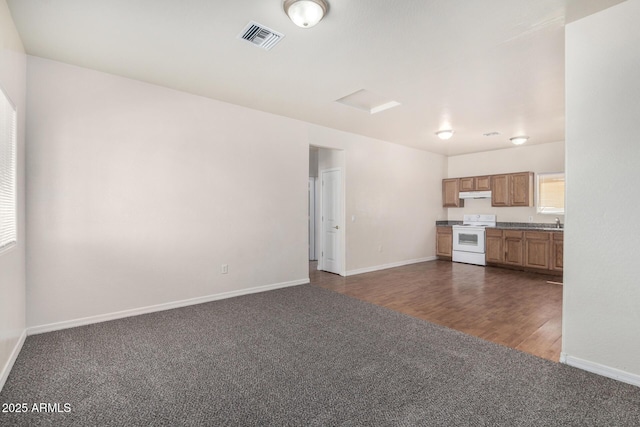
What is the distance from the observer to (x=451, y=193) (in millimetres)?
7758

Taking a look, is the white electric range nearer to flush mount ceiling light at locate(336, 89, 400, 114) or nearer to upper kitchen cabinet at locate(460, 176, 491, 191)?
upper kitchen cabinet at locate(460, 176, 491, 191)

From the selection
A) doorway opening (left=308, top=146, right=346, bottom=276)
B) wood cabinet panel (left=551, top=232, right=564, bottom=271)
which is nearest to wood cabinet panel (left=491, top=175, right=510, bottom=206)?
wood cabinet panel (left=551, top=232, right=564, bottom=271)

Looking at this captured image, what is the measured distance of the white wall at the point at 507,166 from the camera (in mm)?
6410

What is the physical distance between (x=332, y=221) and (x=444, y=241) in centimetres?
326

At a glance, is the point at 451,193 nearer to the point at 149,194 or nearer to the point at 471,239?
the point at 471,239

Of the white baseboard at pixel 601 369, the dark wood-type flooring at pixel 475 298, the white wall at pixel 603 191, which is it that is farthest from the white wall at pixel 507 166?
the white baseboard at pixel 601 369

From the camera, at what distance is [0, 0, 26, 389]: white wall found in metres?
2.19

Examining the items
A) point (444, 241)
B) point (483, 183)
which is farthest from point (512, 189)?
point (444, 241)

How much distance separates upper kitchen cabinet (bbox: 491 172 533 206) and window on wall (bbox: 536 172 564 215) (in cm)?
28

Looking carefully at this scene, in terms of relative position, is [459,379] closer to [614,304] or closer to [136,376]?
[614,304]

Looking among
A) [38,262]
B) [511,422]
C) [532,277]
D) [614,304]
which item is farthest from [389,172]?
→ [38,262]

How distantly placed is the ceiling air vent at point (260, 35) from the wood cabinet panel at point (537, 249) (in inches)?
240

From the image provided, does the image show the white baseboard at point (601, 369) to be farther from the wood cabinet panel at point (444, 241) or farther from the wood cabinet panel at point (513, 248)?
the wood cabinet panel at point (444, 241)

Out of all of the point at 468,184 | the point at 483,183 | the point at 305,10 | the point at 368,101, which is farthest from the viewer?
the point at 468,184
